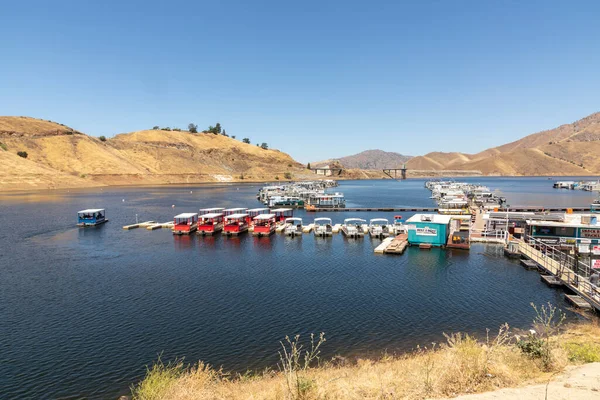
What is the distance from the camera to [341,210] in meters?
107

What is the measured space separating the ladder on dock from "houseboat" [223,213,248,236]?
138 ft

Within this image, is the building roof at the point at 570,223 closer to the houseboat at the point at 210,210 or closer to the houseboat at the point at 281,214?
the houseboat at the point at 281,214

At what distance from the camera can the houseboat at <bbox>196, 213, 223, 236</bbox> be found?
220ft

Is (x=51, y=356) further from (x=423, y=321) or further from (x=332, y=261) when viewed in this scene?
(x=332, y=261)

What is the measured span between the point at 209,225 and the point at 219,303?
36.4 m

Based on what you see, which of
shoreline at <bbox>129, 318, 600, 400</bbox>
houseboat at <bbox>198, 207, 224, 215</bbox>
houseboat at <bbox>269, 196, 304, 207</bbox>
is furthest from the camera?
houseboat at <bbox>269, 196, 304, 207</bbox>

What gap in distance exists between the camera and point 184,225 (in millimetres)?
66938

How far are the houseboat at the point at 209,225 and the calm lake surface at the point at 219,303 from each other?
9.82 metres

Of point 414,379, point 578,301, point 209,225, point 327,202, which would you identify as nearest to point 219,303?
point 414,379

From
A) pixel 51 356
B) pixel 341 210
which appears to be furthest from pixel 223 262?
pixel 341 210

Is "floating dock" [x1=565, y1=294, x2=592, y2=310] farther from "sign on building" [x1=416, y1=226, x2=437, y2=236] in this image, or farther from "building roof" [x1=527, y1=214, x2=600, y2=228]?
"sign on building" [x1=416, y1=226, x2=437, y2=236]

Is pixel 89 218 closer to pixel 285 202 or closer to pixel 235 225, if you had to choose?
pixel 235 225

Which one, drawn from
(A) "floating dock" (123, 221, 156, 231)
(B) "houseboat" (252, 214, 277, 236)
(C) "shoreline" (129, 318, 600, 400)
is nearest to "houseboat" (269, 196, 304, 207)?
(A) "floating dock" (123, 221, 156, 231)

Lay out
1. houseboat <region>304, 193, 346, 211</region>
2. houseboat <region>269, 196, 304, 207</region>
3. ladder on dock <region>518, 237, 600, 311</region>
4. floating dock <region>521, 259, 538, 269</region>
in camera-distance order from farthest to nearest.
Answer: houseboat <region>269, 196, 304, 207</region> < houseboat <region>304, 193, 346, 211</region> < floating dock <region>521, 259, 538, 269</region> < ladder on dock <region>518, 237, 600, 311</region>
